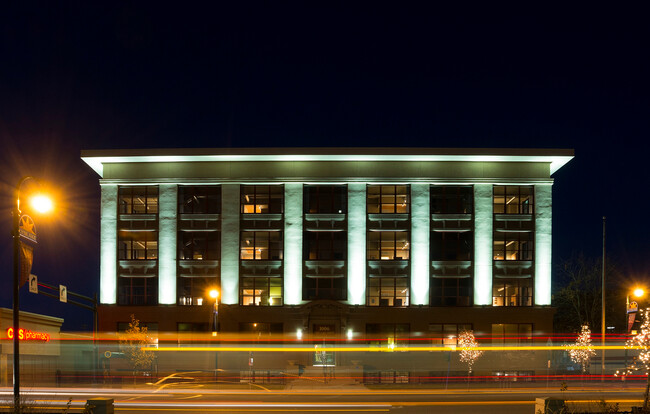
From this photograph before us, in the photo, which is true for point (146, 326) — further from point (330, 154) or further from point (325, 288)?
point (330, 154)

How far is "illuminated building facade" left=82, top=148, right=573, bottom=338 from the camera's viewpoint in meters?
47.8

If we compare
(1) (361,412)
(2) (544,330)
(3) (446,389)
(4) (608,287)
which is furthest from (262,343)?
(4) (608,287)

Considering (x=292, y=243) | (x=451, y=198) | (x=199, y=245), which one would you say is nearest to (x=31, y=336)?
(x=199, y=245)

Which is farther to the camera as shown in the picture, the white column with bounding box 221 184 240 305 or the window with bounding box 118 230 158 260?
the window with bounding box 118 230 158 260

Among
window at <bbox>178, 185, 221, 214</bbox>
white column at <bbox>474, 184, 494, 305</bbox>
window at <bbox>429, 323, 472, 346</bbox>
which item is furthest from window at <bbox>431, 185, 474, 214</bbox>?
window at <bbox>178, 185, 221, 214</bbox>

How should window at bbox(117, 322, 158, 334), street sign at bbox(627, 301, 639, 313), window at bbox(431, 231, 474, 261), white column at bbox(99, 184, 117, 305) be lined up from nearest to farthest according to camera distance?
street sign at bbox(627, 301, 639, 313), window at bbox(117, 322, 158, 334), white column at bbox(99, 184, 117, 305), window at bbox(431, 231, 474, 261)

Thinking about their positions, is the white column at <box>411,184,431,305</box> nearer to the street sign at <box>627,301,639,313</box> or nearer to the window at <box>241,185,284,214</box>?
the window at <box>241,185,284,214</box>

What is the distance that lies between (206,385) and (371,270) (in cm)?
2057

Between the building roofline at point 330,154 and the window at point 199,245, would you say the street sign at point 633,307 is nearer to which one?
→ the building roofline at point 330,154

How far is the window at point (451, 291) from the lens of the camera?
48.3 metres

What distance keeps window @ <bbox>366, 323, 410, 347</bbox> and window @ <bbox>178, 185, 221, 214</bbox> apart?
17.2m

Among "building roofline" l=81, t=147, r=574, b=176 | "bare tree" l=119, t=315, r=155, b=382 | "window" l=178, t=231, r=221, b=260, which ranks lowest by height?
"bare tree" l=119, t=315, r=155, b=382

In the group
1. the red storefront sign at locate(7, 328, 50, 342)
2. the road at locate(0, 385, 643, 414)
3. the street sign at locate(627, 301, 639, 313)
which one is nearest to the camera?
the road at locate(0, 385, 643, 414)

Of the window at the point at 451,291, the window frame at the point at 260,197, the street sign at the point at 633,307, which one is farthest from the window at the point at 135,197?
the street sign at the point at 633,307
